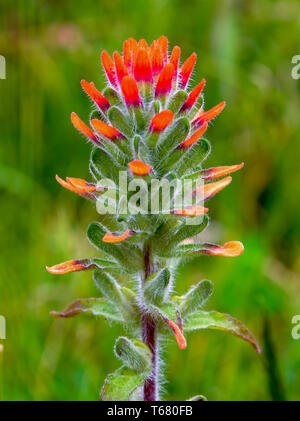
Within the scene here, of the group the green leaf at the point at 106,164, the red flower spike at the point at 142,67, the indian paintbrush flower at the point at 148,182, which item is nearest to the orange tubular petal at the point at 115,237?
the indian paintbrush flower at the point at 148,182

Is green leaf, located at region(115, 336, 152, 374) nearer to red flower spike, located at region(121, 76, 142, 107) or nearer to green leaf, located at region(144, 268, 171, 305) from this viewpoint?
green leaf, located at region(144, 268, 171, 305)

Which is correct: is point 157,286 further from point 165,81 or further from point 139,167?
point 165,81

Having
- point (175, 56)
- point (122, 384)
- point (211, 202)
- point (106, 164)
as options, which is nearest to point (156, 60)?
point (175, 56)

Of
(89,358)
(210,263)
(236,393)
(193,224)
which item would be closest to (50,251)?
(89,358)

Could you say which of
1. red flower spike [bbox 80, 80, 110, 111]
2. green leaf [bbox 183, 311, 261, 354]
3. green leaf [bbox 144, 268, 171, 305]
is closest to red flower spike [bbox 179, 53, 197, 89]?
red flower spike [bbox 80, 80, 110, 111]
